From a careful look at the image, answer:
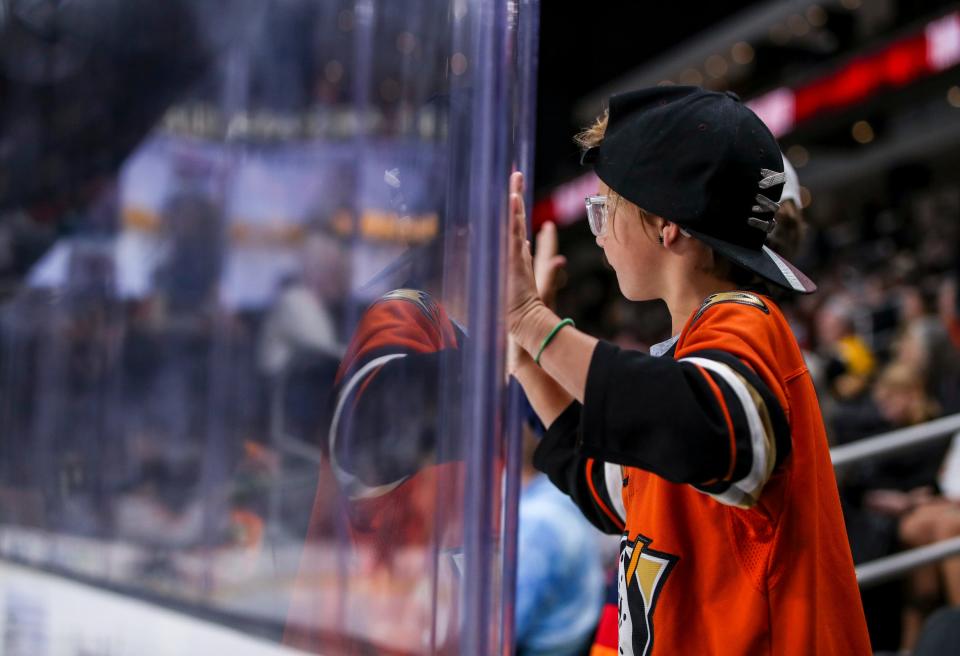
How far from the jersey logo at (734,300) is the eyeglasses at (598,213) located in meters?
0.13

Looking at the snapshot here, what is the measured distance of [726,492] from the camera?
27.1 inches

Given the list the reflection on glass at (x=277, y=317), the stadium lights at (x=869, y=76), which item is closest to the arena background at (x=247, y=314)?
the reflection on glass at (x=277, y=317)

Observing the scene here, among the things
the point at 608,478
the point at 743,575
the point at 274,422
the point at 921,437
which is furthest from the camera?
the point at 921,437

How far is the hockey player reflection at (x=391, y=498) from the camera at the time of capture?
595 mm

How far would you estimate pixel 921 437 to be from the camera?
7.25ft

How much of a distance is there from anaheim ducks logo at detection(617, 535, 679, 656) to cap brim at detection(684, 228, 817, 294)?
24cm

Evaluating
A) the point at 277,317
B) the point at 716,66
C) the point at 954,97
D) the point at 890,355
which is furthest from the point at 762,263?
the point at 716,66

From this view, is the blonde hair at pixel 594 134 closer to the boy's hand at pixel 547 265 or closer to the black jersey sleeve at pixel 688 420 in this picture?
the boy's hand at pixel 547 265

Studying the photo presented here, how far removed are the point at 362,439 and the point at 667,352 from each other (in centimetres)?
36

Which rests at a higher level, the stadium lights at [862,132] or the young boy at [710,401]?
the stadium lights at [862,132]

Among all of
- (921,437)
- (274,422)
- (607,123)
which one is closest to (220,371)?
(274,422)

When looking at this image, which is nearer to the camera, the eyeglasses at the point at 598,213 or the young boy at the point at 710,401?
the young boy at the point at 710,401

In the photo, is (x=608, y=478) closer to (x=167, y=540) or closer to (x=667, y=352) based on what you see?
(x=667, y=352)

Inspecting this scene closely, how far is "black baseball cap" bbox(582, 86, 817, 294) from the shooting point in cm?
76
